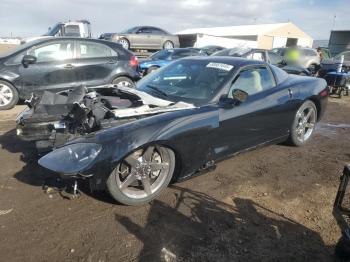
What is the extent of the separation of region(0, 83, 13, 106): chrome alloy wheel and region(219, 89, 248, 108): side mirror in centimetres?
558

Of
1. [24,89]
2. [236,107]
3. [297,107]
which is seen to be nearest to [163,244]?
[236,107]

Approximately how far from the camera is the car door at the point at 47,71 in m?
7.60

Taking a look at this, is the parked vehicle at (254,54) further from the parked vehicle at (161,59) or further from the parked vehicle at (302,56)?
the parked vehicle at (302,56)

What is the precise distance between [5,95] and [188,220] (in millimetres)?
6132

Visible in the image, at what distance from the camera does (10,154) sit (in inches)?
186

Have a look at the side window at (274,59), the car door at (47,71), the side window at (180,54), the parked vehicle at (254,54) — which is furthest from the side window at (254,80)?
the side window at (180,54)

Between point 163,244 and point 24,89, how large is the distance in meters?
6.16

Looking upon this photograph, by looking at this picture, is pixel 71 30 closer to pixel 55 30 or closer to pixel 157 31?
pixel 55 30

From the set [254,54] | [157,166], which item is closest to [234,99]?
[157,166]

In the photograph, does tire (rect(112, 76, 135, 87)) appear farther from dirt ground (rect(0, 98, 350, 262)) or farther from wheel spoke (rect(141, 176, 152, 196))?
wheel spoke (rect(141, 176, 152, 196))

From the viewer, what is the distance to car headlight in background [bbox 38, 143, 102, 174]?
2.94 metres

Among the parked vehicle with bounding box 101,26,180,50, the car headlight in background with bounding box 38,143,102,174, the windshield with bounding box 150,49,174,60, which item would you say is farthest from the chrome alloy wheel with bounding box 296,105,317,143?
the parked vehicle with bounding box 101,26,180,50

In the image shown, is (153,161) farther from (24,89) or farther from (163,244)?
(24,89)

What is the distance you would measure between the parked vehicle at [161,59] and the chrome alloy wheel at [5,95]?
576cm
